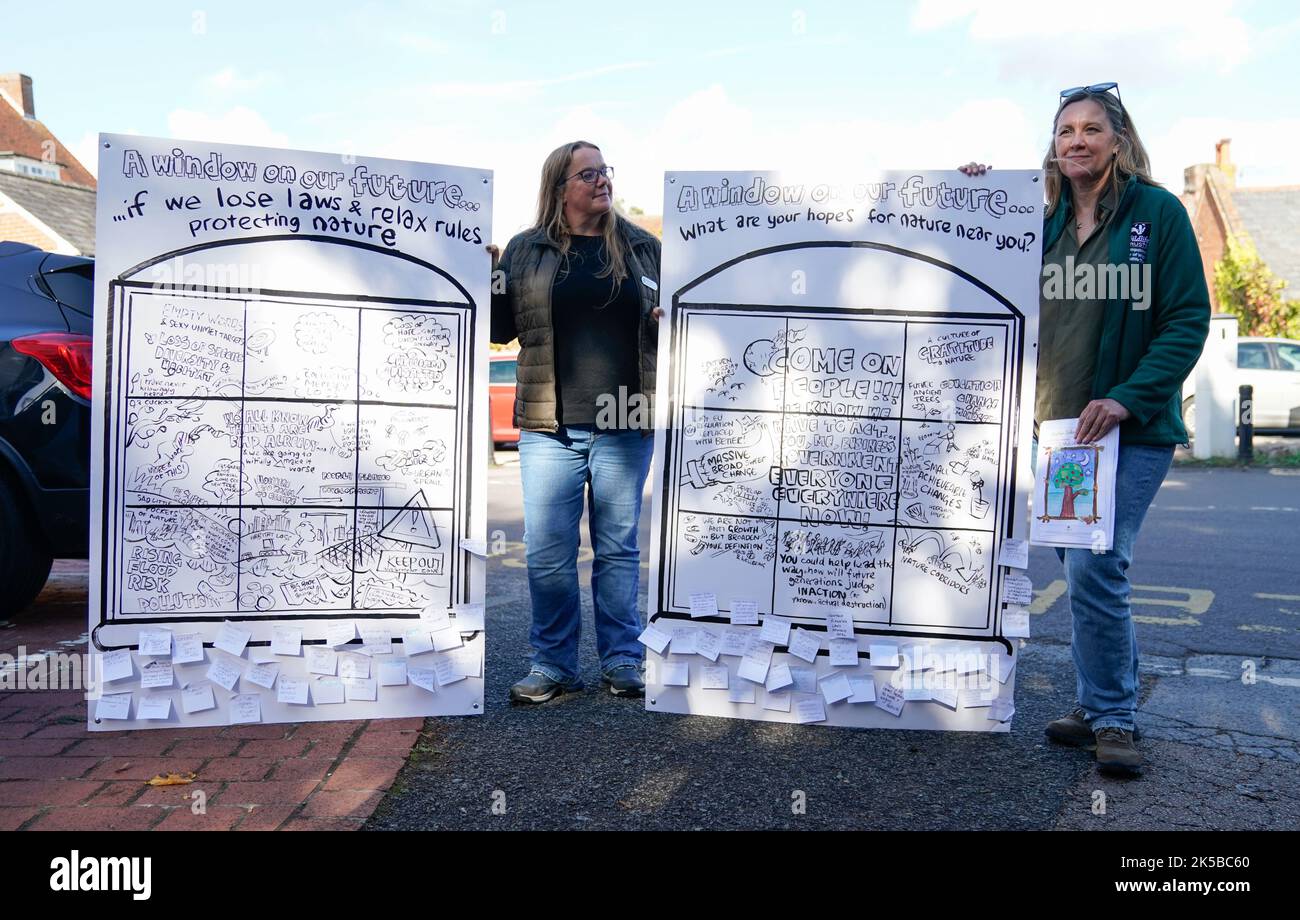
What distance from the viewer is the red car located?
1502 cm

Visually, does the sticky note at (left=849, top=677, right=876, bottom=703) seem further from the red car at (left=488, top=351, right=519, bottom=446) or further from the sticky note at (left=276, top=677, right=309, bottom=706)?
the red car at (left=488, top=351, right=519, bottom=446)

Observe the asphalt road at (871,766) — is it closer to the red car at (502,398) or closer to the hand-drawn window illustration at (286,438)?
the hand-drawn window illustration at (286,438)

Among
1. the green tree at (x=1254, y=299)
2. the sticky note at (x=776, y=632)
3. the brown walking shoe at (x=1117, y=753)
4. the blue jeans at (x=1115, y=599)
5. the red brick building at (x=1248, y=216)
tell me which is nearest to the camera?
the brown walking shoe at (x=1117, y=753)

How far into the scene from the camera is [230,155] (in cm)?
390

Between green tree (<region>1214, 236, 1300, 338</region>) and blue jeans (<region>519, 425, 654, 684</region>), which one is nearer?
blue jeans (<region>519, 425, 654, 684</region>)

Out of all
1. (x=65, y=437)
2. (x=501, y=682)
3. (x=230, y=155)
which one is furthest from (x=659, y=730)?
(x=65, y=437)

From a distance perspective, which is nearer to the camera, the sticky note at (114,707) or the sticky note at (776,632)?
the sticky note at (114,707)

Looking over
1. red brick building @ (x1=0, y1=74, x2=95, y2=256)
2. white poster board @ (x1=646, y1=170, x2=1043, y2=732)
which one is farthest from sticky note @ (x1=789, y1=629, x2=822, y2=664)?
red brick building @ (x1=0, y1=74, x2=95, y2=256)

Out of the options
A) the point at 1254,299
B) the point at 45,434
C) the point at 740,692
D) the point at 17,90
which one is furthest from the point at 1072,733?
the point at 17,90

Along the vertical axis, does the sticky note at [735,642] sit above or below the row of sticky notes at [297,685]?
above

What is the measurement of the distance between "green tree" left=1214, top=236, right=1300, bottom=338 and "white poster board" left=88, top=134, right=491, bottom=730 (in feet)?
78.9

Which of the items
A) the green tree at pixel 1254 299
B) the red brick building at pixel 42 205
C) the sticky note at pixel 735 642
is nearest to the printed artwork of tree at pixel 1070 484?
the sticky note at pixel 735 642

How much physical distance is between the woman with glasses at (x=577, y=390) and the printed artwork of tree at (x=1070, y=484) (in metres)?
1.49

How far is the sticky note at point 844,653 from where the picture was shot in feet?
12.8
